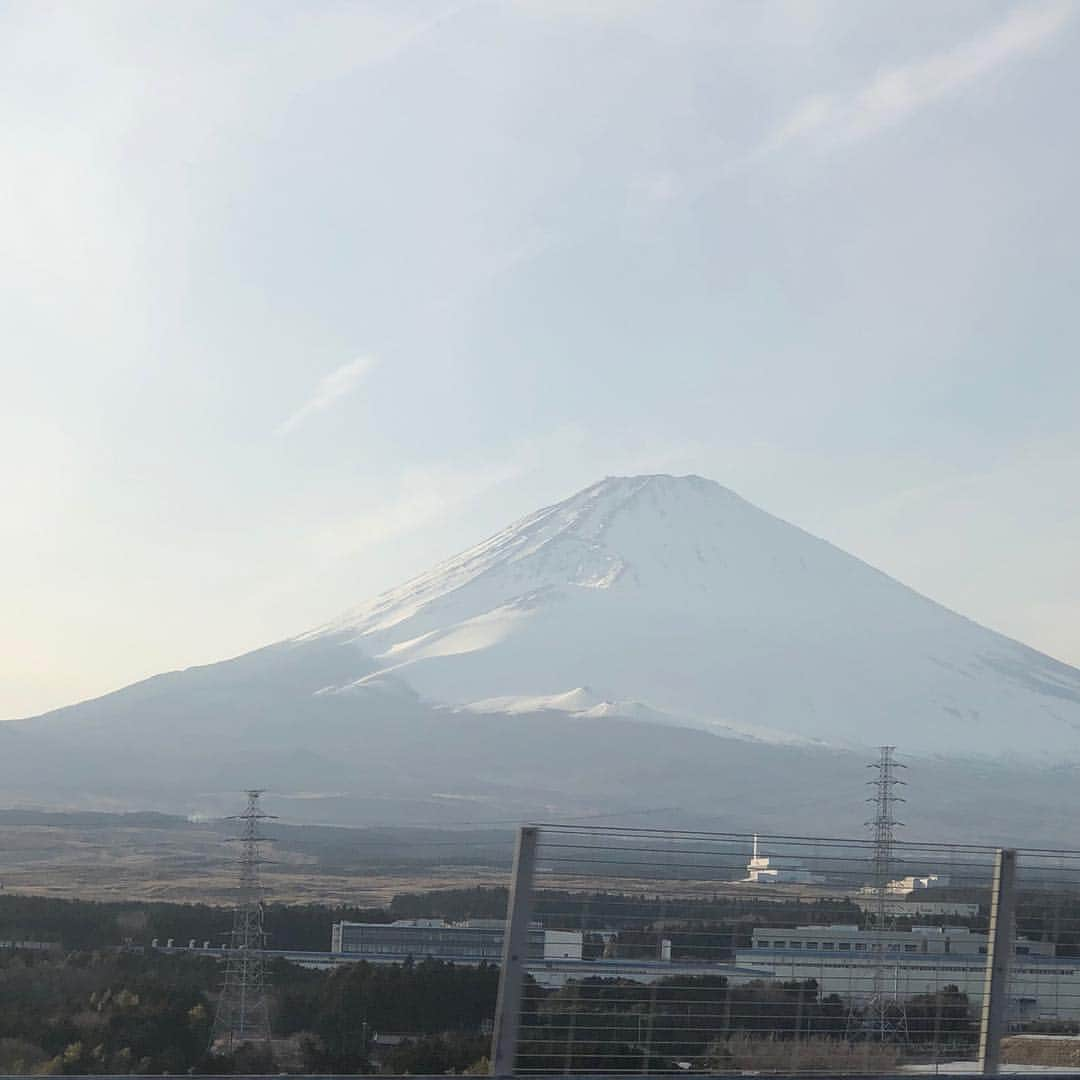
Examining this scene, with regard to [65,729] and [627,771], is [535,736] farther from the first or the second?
[65,729]

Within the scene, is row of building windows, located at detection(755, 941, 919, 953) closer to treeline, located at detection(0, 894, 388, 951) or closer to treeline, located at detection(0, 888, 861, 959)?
treeline, located at detection(0, 888, 861, 959)

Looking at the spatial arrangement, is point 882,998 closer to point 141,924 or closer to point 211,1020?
point 211,1020

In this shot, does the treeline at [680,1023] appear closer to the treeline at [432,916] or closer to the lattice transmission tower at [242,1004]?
the treeline at [432,916]

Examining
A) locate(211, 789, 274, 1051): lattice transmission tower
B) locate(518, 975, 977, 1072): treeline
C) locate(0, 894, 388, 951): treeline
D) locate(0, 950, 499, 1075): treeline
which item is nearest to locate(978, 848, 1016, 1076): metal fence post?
locate(518, 975, 977, 1072): treeline

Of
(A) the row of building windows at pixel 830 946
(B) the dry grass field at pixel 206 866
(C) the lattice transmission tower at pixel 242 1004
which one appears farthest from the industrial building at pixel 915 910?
(B) the dry grass field at pixel 206 866

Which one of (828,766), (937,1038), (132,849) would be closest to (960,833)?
(828,766)

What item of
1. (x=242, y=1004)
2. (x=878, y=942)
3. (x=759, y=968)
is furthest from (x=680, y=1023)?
(x=242, y=1004)
